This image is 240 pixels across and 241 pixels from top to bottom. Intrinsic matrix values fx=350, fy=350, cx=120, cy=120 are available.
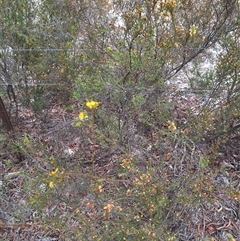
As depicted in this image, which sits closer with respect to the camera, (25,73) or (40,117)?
(25,73)

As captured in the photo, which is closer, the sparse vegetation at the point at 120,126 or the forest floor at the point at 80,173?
the sparse vegetation at the point at 120,126

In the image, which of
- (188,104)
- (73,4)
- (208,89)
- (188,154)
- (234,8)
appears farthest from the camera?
(73,4)

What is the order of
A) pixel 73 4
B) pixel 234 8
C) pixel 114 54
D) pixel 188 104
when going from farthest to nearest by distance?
pixel 73 4 < pixel 188 104 < pixel 234 8 < pixel 114 54

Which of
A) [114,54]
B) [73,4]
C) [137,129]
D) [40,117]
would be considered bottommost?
[137,129]

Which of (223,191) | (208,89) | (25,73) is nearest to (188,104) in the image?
(208,89)

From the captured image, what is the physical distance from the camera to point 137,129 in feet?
9.64

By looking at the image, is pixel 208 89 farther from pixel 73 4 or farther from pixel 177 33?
pixel 73 4

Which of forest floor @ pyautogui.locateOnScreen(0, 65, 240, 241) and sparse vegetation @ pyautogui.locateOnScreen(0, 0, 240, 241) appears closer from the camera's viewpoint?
sparse vegetation @ pyautogui.locateOnScreen(0, 0, 240, 241)

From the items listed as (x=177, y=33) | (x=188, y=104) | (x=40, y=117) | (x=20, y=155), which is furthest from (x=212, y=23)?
(x=20, y=155)

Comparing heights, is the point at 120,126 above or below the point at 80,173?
above

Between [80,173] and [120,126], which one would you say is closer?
[80,173]

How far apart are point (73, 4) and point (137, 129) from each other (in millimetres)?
1722

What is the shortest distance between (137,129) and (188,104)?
2.60 feet

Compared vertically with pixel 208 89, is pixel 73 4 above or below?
above
